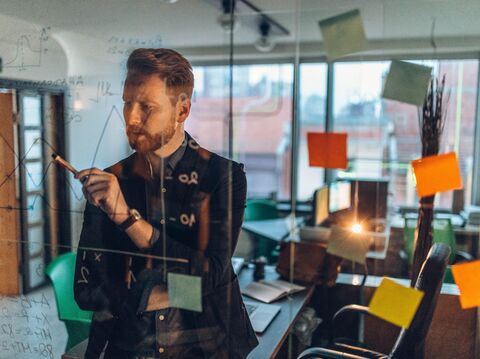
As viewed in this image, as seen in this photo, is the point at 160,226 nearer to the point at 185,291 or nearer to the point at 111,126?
the point at 185,291

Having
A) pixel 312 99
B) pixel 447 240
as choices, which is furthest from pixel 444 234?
pixel 312 99

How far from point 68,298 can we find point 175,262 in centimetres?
37

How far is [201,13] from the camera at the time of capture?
1.90 meters

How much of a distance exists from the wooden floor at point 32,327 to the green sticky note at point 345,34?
1136 millimetres

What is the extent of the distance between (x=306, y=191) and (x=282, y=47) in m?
1.23

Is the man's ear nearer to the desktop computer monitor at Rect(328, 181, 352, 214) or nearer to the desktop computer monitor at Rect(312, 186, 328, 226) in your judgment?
the desktop computer monitor at Rect(328, 181, 352, 214)

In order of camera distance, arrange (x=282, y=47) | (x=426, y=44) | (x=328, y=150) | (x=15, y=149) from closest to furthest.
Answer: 1. (x=15, y=149)
2. (x=328, y=150)
3. (x=426, y=44)
4. (x=282, y=47)

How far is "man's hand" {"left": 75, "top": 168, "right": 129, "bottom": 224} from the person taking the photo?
127 cm

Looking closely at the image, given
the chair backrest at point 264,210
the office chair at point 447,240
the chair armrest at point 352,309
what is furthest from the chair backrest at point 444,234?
the chair backrest at point 264,210

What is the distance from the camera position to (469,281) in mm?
1198

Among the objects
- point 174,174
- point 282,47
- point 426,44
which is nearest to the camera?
point 174,174

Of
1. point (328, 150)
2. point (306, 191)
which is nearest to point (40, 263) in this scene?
point (328, 150)

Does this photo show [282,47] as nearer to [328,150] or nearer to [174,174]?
[328,150]

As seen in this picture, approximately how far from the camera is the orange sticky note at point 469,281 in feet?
3.90
